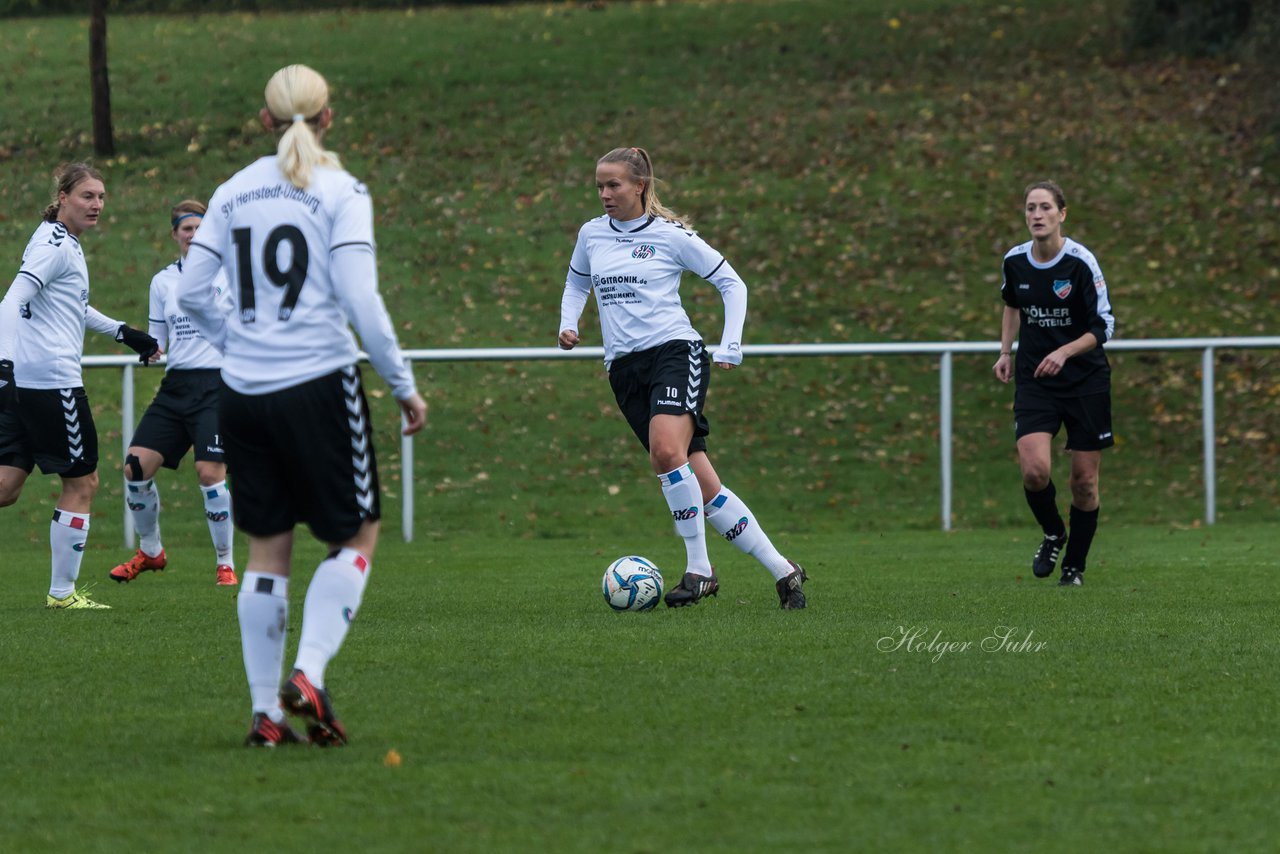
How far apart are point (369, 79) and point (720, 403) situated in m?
13.9

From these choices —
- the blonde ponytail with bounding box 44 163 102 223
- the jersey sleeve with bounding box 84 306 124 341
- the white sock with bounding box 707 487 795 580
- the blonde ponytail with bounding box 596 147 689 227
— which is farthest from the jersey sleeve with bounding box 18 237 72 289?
the white sock with bounding box 707 487 795 580

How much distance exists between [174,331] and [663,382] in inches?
140

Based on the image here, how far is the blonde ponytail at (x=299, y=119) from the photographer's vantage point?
4.85 meters

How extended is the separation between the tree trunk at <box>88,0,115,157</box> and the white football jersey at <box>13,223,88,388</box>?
1731 cm

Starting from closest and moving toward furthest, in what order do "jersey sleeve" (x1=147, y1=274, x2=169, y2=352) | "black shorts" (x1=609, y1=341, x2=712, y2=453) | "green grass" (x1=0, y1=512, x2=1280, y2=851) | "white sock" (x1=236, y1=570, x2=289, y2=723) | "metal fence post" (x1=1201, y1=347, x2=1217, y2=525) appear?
"green grass" (x1=0, y1=512, x2=1280, y2=851) < "white sock" (x1=236, y1=570, x2=289, y2=723) < "black shorts" (x1=609, y1=341, x2=712, y2=453) < "jersey sleeve" (x1=147, y1=274, x2=169, y2=352) < "metal fence post" (x1=1201, y1=347, x2=1217, y2=525)

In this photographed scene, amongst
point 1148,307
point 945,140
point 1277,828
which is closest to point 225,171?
point 945,140

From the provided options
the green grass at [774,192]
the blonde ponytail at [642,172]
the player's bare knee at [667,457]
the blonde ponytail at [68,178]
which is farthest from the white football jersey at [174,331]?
the green grass at [774,192]

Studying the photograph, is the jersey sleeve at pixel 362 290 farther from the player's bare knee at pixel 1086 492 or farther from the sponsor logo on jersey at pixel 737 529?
the player's bare knee at pixel 1086 492

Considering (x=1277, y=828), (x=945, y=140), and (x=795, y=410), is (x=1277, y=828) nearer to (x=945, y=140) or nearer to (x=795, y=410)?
(x=795, y=410)

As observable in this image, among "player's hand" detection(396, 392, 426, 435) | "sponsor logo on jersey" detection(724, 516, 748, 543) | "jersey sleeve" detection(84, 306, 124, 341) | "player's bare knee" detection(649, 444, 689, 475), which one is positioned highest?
"jersey sleeve" detection(84, 306, 124, 341)

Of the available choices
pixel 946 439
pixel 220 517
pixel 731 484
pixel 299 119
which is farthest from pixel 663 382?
pixel 731 484

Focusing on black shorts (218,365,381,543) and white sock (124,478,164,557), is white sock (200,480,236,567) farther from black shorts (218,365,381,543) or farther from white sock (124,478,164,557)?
black shorts (218,365,381,543)

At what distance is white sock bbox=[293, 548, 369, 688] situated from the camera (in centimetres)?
493

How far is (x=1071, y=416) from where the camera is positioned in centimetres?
941
